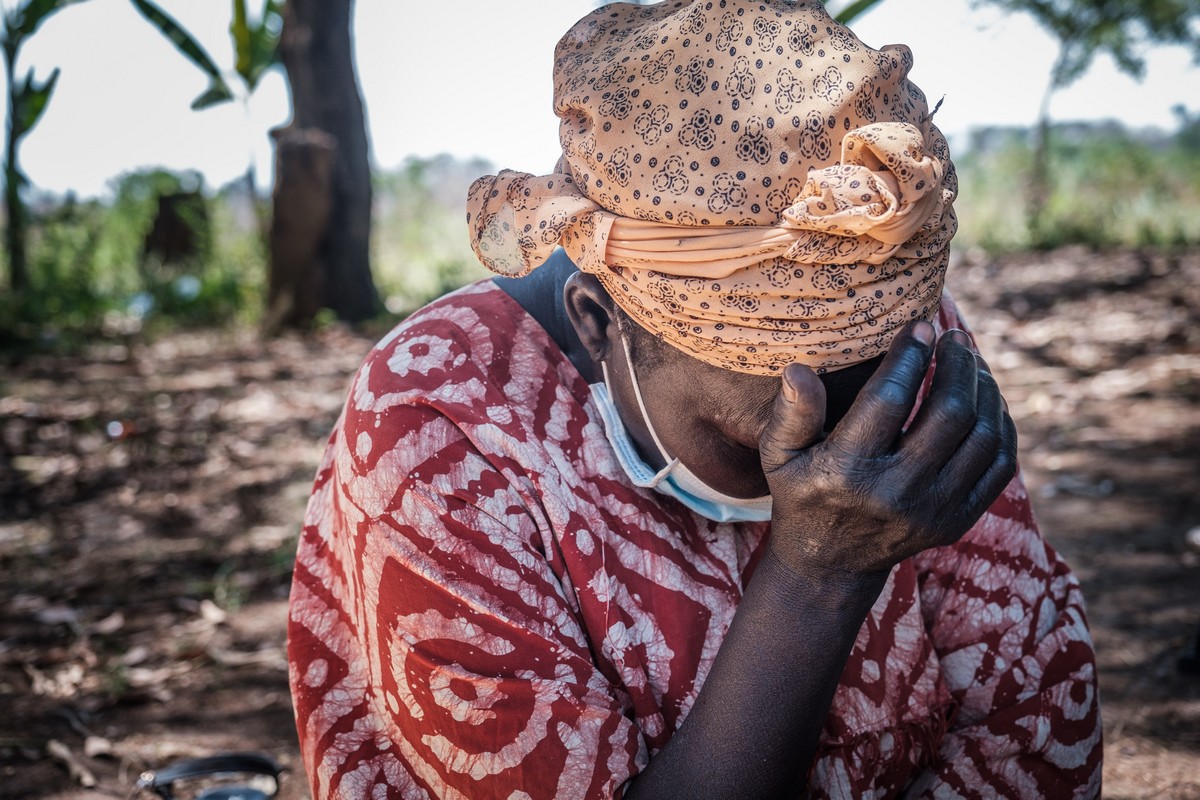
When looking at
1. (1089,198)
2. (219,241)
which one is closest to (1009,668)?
(219,241)

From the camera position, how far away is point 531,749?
1.25 m

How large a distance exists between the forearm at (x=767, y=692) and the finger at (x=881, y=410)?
0.61 feet

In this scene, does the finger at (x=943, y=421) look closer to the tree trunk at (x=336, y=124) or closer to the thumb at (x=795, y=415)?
the thumb at (x=795, y=415)

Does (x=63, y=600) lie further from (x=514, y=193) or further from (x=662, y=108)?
(x=662, y=108)

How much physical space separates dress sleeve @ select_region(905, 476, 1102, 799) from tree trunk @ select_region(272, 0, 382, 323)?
6.16 meters

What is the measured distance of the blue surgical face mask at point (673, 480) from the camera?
145 centimetres

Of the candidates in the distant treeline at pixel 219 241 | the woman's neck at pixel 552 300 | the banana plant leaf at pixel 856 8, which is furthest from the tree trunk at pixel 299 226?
the woman's neck at pixel 552 300

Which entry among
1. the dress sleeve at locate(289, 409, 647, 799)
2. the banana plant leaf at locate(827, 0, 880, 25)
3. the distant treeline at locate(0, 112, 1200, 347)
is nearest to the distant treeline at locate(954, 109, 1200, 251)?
the distant treeline at locate(0, 112, 1200, 347)

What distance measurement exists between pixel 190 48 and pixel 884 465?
7323mm

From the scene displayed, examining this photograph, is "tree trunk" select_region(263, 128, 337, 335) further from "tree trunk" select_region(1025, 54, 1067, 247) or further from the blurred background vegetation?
"tree trunk" select_region(1025, 54, 1067, 247)

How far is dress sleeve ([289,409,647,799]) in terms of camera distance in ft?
4.12

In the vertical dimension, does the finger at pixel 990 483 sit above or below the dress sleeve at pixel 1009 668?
above

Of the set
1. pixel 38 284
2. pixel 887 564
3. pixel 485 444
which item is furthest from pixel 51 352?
pixel 887 564

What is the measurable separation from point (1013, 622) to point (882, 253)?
0.78 metres
